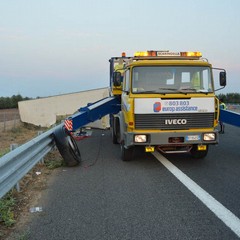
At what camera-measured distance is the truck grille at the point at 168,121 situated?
816 cm

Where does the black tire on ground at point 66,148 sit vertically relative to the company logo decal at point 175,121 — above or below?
below

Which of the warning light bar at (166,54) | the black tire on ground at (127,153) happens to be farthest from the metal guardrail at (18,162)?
the warning light bar at (166,54)

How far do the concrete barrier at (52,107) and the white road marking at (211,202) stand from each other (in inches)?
539

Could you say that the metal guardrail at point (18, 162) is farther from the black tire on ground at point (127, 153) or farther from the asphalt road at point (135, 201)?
the black tire on ground at point (127, 153)

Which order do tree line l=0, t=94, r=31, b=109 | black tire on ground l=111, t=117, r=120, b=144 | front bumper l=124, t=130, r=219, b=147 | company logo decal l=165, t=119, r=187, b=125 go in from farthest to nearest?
tree line l=0, t=94, r=31, b=109 < black tire on ground l=111, t=117, r=120, b=144 < company logo decal l=165, t=119, r=187, b=125 < front bumper l=124, t=130, r=219, b=147

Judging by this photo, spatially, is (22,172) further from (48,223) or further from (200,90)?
(200,90)

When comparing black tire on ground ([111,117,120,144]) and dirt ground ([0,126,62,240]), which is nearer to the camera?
dirt ground ([0,126,62,240])

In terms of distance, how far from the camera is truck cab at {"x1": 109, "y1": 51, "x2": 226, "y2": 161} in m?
8.11

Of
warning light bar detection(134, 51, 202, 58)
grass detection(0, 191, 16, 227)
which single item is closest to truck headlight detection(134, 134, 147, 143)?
warning light bar detection(134, 51, 202, 58)

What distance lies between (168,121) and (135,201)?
9.96ft

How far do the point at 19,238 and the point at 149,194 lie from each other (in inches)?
96.9

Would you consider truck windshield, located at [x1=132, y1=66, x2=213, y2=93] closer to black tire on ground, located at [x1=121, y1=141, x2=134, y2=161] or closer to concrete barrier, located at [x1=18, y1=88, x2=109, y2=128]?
black tire on ground, located at [x1=121, y1=141, x2=134, y2=161]

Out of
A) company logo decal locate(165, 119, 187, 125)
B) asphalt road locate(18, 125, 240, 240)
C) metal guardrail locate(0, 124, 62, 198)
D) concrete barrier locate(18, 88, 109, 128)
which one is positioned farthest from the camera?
concrete barrier locate(18, 88, 109, 128)

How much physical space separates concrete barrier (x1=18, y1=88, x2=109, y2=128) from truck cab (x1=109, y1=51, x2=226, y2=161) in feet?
40.2
